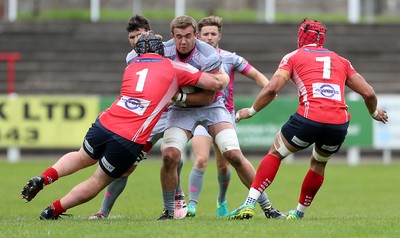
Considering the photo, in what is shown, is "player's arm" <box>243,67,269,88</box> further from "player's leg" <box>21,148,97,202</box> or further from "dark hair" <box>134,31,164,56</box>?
"player's leg" <box>21,148,97,202</box>

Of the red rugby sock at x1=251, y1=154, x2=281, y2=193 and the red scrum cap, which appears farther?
the red scrum cap

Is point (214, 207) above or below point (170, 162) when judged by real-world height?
below

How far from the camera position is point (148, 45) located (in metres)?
9.71

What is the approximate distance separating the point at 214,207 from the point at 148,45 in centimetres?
480

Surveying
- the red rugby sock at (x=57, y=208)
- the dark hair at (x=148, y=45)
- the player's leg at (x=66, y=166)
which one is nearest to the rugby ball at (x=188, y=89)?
the dark hair at (x=148, y=45)

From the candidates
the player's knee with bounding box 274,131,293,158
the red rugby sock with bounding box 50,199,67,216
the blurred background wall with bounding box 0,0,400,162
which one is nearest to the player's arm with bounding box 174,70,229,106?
the player's knee with bounding box 274,131,293,158

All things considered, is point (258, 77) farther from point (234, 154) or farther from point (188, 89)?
point (188, 89)

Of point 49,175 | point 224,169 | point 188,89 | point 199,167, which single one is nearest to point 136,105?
point 188,89

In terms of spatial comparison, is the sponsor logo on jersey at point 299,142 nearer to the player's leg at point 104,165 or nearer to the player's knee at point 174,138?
the player's knee at point 174,138

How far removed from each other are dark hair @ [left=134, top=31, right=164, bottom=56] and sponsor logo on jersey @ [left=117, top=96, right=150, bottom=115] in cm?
55

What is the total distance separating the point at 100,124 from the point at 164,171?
2.90 feet

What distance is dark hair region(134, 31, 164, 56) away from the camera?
31.8 feet

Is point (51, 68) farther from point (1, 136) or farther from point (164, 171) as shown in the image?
point (164, 171)

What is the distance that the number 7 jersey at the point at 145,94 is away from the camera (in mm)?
9422
